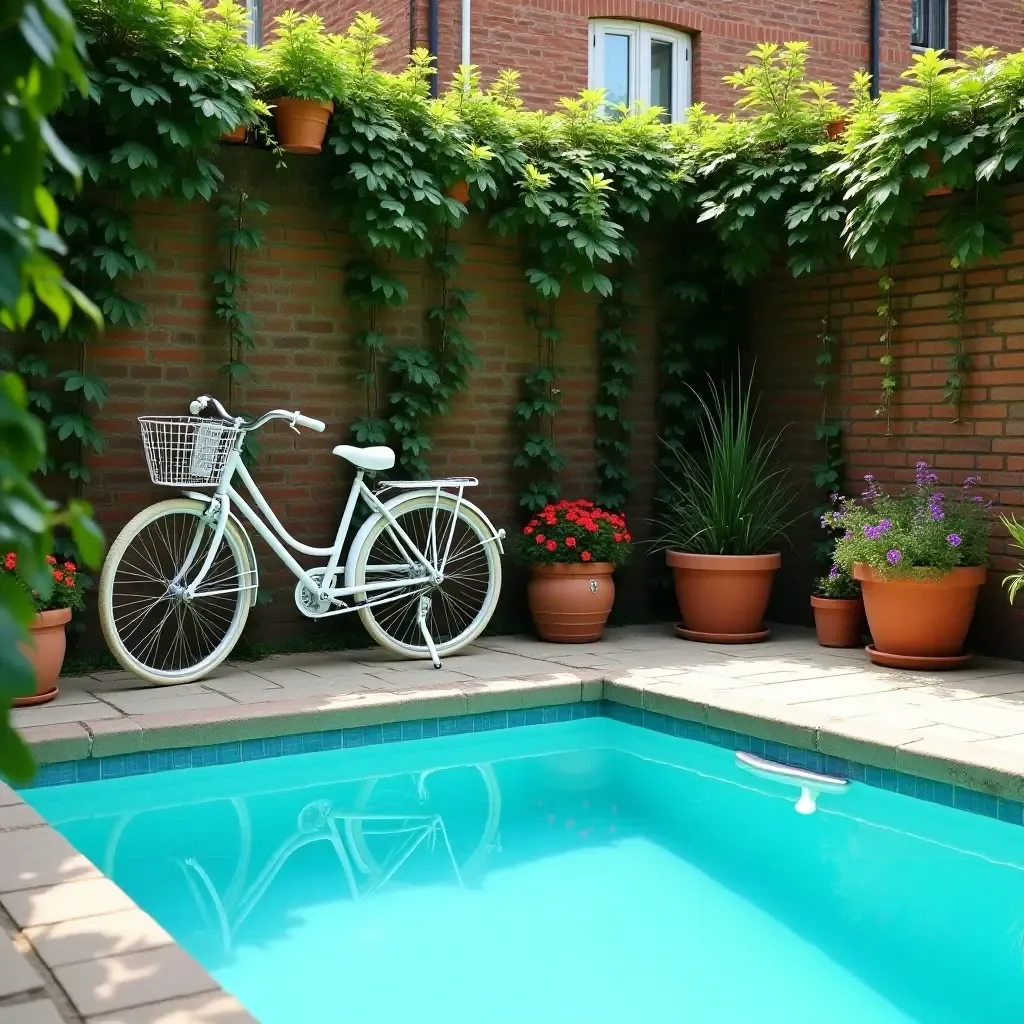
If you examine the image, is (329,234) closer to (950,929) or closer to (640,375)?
(640,375)

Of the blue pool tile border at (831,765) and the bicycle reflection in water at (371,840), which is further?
the blue pool tile border at (831,765)

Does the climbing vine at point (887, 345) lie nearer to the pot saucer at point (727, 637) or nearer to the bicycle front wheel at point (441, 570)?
the pot saucer at point (727, 637)

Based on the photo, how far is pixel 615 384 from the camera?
638 cm

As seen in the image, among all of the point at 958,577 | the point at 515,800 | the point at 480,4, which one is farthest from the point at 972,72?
the point at 480,4

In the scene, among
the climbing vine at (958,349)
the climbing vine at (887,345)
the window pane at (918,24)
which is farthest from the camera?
the window pane at (918,24)

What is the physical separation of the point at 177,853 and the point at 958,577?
10.3ft

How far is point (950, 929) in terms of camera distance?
2.99 m

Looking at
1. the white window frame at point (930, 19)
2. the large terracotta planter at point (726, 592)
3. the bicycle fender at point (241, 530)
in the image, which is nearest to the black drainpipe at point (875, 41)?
the white window frame at point (930, 19)

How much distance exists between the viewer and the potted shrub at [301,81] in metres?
5.05

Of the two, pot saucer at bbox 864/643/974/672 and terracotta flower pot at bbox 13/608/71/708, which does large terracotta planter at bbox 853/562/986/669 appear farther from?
terracotta flower pot at bbox 13/608/71/708

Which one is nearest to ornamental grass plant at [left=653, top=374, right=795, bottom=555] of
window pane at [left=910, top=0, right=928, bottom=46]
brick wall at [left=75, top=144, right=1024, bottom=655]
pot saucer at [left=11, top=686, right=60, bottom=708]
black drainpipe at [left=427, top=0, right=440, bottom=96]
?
brick wall at [left=75, top=144, right=1024, bottom=655]

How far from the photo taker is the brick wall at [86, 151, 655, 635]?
5215mm

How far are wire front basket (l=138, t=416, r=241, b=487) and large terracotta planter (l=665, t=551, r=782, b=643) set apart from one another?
221cm

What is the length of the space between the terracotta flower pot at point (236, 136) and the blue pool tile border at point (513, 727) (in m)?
2.32
